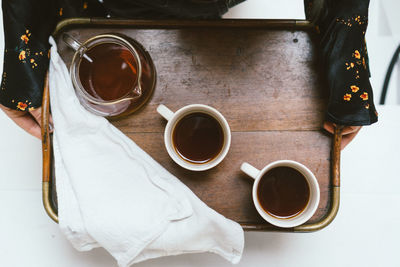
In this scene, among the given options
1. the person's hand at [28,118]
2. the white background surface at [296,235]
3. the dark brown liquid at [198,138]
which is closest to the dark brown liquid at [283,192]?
the dark brown liquid at [198,138]

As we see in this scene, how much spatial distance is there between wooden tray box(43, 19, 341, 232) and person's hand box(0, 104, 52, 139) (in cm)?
3

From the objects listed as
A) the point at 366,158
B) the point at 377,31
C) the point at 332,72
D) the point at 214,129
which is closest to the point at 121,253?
the point at 214,129

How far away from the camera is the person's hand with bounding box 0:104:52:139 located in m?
0.59

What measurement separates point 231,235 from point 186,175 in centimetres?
14

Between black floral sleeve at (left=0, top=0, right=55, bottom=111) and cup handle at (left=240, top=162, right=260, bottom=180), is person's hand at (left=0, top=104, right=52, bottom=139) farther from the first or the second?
cup handle at (left=240, top=162, right=260, bottom=180)

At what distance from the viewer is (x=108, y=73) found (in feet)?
1.84

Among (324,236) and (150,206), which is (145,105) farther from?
(324,236)

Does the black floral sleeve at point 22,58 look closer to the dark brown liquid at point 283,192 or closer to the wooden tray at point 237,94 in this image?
the wooden tray at point 237,94

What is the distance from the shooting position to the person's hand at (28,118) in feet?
1.95

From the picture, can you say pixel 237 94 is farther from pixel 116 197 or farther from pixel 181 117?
pixel 116 197

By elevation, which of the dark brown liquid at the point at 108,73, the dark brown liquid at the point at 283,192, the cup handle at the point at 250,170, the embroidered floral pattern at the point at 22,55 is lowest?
the dark brown liquid at the point at 283,192

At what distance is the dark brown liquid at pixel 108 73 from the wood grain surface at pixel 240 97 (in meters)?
0.05

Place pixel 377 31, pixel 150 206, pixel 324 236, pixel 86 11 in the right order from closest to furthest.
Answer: pixel 150 206 → pixel 86 11 → pixel 324 236 → pixel 377 31

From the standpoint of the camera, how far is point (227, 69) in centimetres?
60
